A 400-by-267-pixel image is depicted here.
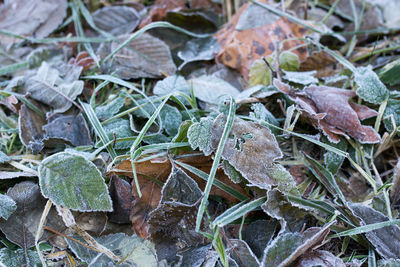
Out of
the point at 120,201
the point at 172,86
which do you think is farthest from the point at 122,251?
the point at 172,86

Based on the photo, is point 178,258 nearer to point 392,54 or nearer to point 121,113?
point 121,113

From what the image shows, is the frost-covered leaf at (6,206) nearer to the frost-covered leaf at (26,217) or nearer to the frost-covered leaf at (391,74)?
the frost-covered leaf at (26,217)

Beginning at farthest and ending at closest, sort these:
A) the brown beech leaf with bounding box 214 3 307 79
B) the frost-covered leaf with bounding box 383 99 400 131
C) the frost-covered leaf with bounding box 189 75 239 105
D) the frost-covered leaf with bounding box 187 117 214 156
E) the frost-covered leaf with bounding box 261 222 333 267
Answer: the brown beech leaf with bounding box 214 3 307 79 < the frost-covered leaf with bounding box 189 75 239 105 < the frost-covered leaf with bounding box 383 99 400 131 < the frost-covered leaf with bounding box 187 117 214 156 < the frost-covered leaf with bounding box 261 222 333 267

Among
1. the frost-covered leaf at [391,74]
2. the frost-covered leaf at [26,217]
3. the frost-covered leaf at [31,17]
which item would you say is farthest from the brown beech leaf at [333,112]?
the frost-covered leaf at [31,17]

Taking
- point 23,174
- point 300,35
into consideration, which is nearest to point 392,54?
point 300,35

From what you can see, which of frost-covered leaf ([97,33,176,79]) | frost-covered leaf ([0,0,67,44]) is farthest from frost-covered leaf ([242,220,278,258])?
frost-covered leaf ([0,0,67,44])

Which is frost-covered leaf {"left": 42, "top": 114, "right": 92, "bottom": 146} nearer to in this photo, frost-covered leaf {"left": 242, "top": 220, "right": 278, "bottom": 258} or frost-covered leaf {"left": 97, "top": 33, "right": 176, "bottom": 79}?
frost-covered leaf {"left": 97, "top": 33, "right": 176, "bottom": 79}
